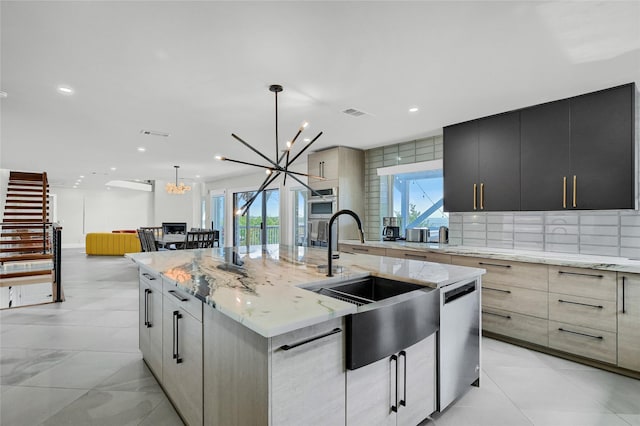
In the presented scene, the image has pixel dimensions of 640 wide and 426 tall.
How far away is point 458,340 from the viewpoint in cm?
195

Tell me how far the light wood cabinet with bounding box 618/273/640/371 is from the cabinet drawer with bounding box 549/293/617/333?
0.05m

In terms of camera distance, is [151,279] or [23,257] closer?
[151,279]

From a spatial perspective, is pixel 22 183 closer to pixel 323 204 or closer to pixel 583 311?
pixel 323 204

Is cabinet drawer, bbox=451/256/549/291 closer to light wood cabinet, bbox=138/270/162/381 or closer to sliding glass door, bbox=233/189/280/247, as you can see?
light wood cabinet, bbox=138/270/162/381

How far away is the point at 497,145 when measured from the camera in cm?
341

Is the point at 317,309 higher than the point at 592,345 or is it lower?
higher

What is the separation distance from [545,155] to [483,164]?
60cm

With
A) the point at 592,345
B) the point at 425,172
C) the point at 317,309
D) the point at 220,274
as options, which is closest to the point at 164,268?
the point at 220,274

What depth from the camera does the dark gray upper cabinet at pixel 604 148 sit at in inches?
102

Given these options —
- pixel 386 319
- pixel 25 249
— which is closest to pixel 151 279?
pixel 386 319

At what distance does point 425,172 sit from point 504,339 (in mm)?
2402

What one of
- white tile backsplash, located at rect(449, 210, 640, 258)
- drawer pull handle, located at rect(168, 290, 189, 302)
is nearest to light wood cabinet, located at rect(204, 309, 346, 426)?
drawer pull handle, located at rect(168, 290, 189, 302)

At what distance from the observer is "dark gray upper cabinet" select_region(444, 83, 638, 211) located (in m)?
2.63

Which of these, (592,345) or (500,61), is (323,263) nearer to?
(500,61)
